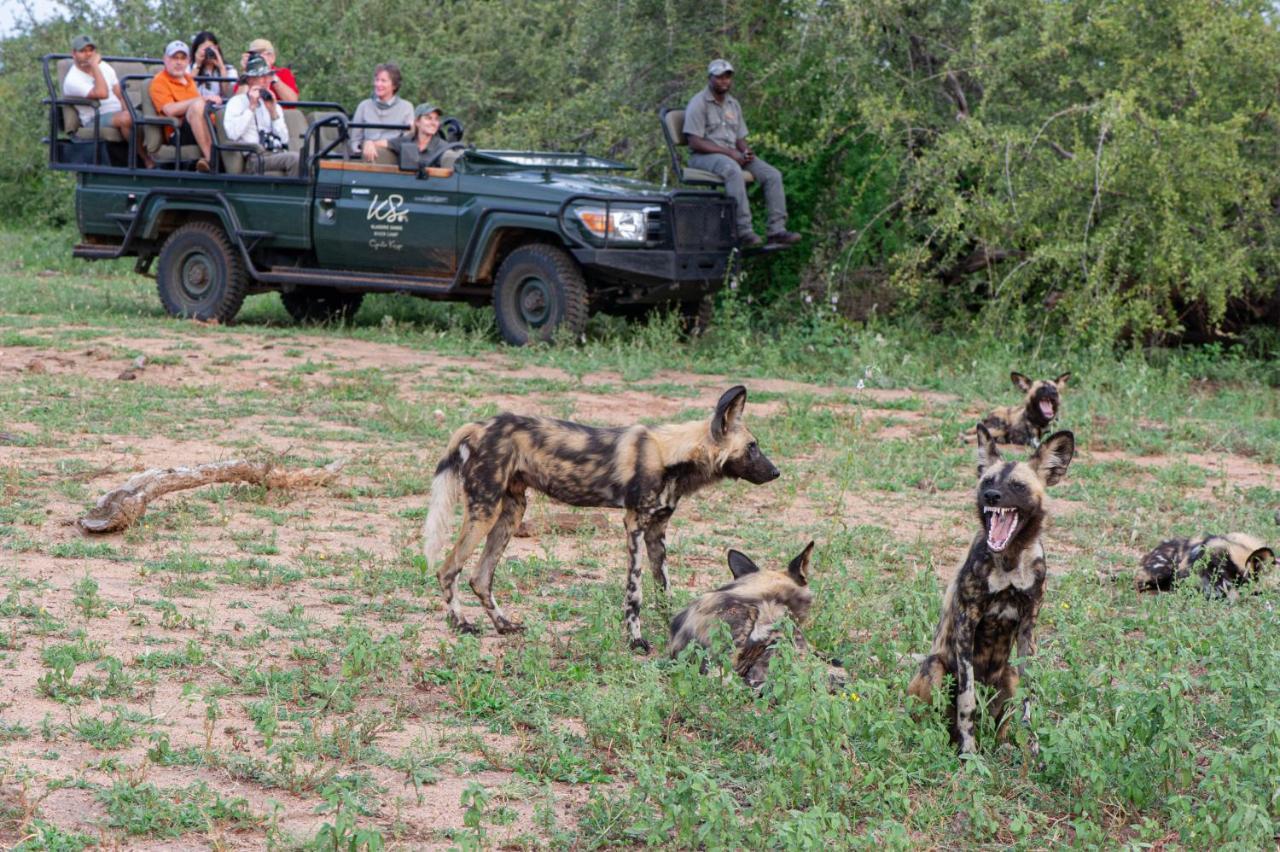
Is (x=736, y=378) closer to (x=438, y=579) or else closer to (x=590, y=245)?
(x=590, y=245)

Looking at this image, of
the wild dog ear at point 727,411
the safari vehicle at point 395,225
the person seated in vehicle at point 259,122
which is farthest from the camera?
the person seated in vehicle at point 259,122

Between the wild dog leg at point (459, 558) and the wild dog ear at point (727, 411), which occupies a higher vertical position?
the wild dog ear at point (727, 411)

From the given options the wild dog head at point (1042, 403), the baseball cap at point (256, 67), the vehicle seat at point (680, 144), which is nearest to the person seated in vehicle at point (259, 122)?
the baseball cap at point (256, 67)

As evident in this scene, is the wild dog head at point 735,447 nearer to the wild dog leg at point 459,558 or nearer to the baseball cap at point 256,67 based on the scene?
the wild dog leg at point 459,558

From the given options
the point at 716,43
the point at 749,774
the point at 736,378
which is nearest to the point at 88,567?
the point at 749,774

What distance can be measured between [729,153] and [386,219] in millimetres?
2734

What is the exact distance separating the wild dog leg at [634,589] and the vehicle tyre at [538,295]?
20.1 ft

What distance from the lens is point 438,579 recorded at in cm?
580

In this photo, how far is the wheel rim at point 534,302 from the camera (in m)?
11.9

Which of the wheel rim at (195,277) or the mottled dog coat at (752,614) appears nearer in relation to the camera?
the mottled dog coat at (752,614)

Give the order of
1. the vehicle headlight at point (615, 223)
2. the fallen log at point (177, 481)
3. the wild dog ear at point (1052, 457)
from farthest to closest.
Answer: the vehicle headlight at point (615, 223), the fallen log at point (177, 481), the wild dog ear at point (1052, 457)

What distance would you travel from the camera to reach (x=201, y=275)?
13289 millimetres

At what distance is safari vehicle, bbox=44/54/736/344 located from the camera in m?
11.8

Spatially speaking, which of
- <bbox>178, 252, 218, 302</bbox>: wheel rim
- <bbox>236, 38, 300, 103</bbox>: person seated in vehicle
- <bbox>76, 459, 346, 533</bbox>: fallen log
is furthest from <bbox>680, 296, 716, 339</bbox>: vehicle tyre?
<bbox>76, 459, 346, 533</bbox>: fallen log
